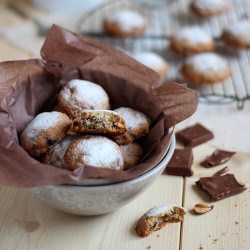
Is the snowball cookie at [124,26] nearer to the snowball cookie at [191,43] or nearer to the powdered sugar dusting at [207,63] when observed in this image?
the snowball cookie at [191,43]

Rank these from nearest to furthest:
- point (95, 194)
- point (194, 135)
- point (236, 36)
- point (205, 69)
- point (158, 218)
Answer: point (95, 194), point (158, 218), point (194, 135), point (205, 69), point (236, 36)

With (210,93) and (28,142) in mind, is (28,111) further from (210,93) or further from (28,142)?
(210,93)

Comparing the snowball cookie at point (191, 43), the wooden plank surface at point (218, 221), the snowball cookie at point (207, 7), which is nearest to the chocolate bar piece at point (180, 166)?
the wooden plank surface at point (218, 221)

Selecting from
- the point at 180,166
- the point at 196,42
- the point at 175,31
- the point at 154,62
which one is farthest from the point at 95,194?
the point at 175,31

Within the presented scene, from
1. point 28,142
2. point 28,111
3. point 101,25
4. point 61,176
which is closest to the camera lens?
point 61,176

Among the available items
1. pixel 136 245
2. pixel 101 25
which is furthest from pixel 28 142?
pixel 101 25

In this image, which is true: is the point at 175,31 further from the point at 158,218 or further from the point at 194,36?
the point at 158,218
